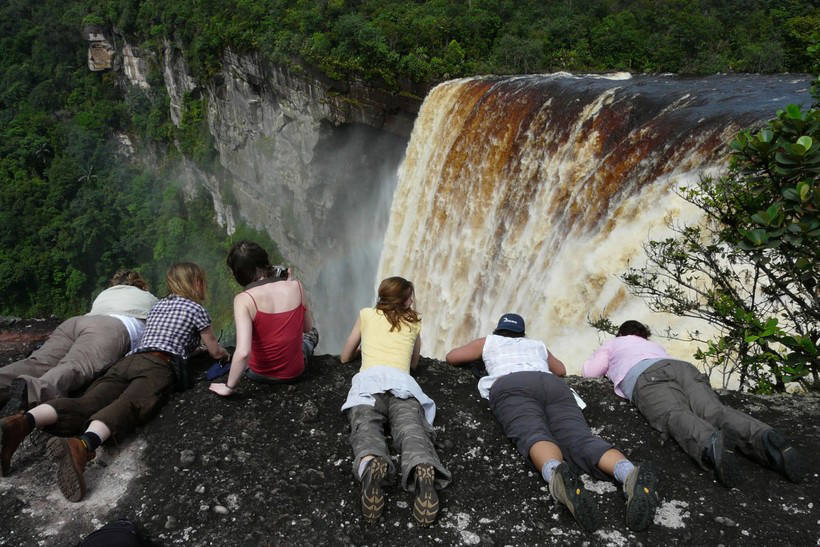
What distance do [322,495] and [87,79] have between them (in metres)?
40.4

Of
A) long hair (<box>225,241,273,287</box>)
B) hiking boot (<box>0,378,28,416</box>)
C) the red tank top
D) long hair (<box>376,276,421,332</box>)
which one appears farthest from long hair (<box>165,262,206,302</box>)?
long hair (<box>376,276,421,332</box>)

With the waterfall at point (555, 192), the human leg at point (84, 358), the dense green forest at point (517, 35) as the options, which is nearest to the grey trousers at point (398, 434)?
the human leg at point (84, 358)

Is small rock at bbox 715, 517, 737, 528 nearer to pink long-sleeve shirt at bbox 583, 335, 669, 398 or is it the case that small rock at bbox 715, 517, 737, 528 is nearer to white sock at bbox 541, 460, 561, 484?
white sock at bbox 541, 460, 561, 484

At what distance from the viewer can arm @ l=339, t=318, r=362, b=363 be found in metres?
4.14

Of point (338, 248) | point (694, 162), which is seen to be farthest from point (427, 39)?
point (694, 162)

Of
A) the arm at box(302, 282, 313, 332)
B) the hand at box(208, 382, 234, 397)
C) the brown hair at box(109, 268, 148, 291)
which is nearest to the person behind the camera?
the hand at box(208, 382, 234, 397)

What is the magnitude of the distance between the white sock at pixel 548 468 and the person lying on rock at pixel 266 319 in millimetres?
1944

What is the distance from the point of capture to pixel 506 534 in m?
2.90

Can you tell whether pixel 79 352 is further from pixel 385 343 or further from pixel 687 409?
pixel 687 409

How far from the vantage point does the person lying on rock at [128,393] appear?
3143 millimetres

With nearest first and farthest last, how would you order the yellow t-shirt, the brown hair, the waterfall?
the yellow t-shirt → the brown hair → the waterfall

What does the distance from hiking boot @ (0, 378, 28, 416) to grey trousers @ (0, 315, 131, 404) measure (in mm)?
50

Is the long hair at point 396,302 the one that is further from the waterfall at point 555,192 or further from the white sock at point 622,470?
the waterfall at point 555,192

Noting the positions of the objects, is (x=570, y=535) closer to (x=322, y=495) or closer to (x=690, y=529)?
(x=690, y=529)
